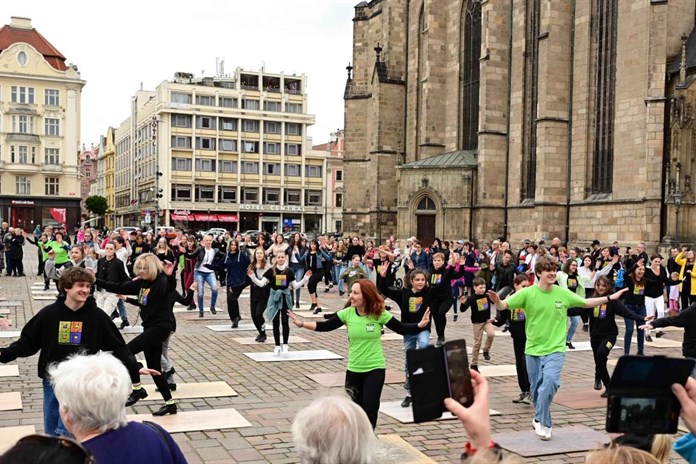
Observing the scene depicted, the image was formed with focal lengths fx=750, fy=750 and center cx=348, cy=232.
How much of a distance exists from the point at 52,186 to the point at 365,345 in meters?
73.0

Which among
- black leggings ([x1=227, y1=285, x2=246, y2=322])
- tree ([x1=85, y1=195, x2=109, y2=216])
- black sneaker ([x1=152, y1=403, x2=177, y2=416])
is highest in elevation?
Answer: tree ([x1=85, y1=195, x2=109, y2=216])

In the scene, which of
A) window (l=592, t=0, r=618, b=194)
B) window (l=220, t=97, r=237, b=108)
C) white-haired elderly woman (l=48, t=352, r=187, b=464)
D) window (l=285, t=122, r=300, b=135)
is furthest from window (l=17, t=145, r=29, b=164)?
white-haired elderly woman (l=48, t=352, r=187, b=464)

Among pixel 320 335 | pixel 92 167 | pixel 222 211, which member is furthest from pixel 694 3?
pixel 92 167

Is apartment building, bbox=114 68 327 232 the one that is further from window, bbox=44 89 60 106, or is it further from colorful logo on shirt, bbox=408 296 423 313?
colorful logo on shirt, bbox=408 296 423 313

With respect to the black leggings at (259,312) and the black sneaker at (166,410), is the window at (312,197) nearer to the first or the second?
the black leggings at (259,312)

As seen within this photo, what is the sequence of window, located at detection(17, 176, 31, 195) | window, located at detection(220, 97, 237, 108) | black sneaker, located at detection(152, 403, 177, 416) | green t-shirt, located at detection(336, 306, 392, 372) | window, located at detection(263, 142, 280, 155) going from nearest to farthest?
green t-shirt, located at detection(336, 306, 392, 372) < black sneaker, located at detection(152, 403, 177, 416) < window, located at detection(17, 176, 31, 195) < window, located at detection(220, 97, 237, 108) < window, located at detection(263, 142, 280, 155)

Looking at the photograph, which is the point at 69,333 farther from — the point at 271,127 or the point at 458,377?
the point at 271,127

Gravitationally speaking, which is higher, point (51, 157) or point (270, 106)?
point (270, 106)

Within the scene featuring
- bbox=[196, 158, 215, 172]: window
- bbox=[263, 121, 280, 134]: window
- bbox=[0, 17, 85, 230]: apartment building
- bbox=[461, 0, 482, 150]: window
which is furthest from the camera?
bbox=[263, 121, 280, 134]: window

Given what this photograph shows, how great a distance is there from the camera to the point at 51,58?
7300 centimetres

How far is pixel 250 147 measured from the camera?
8525 cm

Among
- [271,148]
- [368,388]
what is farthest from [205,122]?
[368,388]

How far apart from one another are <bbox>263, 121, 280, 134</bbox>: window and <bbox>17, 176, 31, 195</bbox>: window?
26236 mm

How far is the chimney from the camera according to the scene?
239 ft
